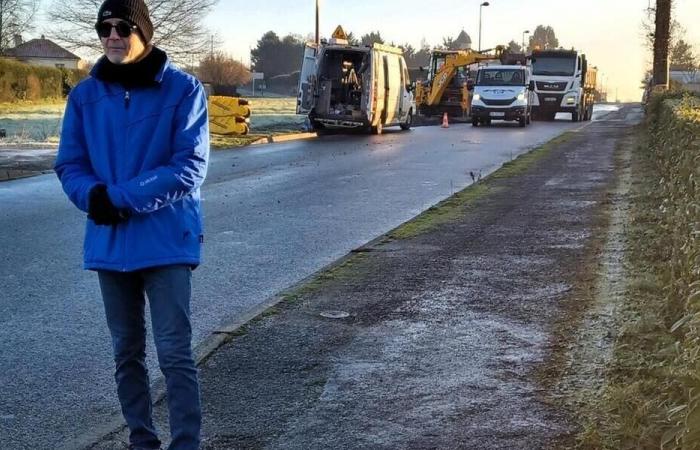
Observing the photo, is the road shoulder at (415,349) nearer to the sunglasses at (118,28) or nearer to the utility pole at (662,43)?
the sunglasses at (118,28)

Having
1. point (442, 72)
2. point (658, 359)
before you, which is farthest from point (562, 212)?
point (442, 72)

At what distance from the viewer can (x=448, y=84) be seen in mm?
39312

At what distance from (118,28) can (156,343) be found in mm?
1241

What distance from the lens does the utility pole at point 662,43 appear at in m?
27.0

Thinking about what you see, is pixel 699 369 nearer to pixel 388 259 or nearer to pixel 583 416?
pixel 583 416

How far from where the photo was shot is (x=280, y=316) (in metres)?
5.98

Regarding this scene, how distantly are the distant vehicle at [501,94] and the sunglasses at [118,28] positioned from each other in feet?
102

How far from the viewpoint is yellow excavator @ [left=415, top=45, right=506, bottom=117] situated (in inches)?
1513

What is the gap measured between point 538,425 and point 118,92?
235cm

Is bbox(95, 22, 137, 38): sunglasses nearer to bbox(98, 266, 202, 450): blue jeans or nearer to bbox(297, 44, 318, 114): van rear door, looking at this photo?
bbox(98, 266, 202, 450): blue jeans

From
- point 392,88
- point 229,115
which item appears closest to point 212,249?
point 229,115

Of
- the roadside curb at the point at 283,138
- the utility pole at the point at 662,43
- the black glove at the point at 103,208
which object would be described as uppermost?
the utility pole at the point at 662,43

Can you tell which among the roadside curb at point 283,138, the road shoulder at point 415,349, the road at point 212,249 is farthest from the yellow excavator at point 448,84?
the road shoulder at point 415,349

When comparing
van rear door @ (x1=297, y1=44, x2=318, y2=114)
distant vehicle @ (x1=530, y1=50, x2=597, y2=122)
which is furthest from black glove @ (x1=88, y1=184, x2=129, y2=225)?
distant vehicle @ (x1=530, y1=50, x2=597, y2=122)
